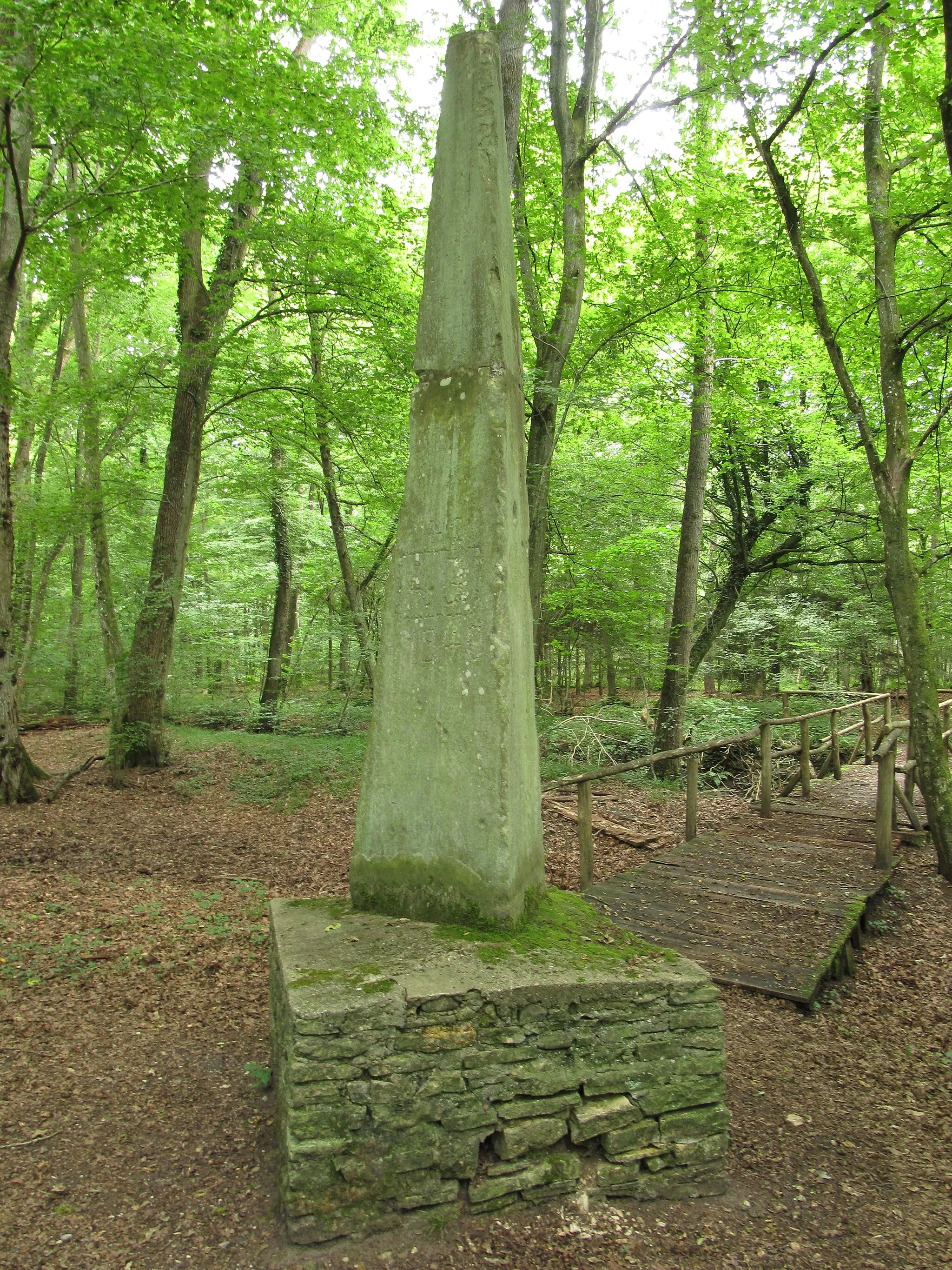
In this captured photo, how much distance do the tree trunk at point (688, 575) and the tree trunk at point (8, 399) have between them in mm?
8891

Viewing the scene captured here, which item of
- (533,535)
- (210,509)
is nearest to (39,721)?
(210,509)

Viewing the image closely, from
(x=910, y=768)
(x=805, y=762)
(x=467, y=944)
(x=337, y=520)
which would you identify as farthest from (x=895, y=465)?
(x=337, y=520)

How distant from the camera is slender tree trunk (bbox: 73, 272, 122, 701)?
36.1 ft

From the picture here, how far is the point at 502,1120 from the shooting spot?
3039mm

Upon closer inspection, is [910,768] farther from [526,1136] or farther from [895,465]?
[526,1136]

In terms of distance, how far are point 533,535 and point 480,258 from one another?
17.7 feet

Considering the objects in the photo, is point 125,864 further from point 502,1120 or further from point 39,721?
point 39,721

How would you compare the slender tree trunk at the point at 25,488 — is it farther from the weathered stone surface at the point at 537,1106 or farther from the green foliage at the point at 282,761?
the weathered stone surface at the point at 537,1106

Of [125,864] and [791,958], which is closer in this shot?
[791,958]

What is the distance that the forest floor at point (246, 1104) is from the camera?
293 centimetres

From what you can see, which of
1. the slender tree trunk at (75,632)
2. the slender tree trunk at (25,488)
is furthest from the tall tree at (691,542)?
the slender tree trunk at (75,632)

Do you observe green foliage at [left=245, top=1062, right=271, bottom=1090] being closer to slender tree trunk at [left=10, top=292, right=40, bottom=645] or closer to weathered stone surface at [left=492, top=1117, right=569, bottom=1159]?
weathered stone surface at [left=492, top=1117, right=569, bottom=1159]

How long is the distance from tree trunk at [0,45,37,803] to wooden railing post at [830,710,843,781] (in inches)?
454

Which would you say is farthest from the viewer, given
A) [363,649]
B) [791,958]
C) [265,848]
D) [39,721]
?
[39,721]
